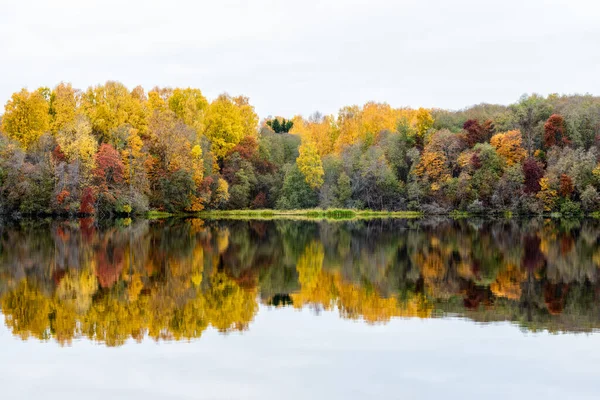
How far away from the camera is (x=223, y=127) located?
80.8 metres

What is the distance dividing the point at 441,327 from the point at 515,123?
6417 centimetres

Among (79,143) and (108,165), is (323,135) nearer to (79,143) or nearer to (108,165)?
(108,165)

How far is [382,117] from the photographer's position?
293 ft

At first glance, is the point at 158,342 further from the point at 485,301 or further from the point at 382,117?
the point at 382,117

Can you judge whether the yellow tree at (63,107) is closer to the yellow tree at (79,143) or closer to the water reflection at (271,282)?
the yellow tree at (79,143)

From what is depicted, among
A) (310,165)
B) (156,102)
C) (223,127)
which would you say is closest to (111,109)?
(156,102)

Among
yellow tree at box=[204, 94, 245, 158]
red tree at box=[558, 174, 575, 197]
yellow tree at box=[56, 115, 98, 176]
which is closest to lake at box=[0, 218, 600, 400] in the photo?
yellow tree at box=[56, 115, 98, 176]

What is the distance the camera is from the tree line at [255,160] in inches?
2566

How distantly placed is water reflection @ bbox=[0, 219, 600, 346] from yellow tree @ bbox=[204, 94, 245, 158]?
140 ft

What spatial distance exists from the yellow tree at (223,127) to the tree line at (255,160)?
0.43 feet

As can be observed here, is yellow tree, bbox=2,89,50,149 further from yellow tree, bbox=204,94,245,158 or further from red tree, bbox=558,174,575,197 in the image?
red tree, bbox=558,174,575,197

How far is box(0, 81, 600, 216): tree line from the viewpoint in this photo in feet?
214

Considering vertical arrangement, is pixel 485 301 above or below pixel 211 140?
below

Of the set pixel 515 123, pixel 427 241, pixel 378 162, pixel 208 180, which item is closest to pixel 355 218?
pixel 378 162
